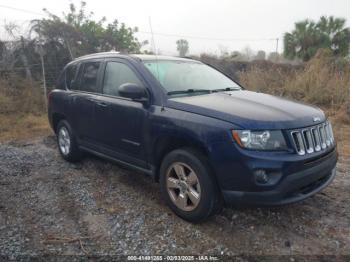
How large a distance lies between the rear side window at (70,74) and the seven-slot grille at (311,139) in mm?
3493

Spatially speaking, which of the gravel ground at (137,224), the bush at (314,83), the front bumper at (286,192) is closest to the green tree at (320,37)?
the bush at (314,83)

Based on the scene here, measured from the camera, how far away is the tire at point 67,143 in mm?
4809

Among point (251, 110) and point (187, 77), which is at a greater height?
point (187, 77)

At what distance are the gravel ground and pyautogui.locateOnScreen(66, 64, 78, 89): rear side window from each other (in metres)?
1.51

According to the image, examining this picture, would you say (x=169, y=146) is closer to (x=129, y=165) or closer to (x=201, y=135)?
(x=201, y=135)

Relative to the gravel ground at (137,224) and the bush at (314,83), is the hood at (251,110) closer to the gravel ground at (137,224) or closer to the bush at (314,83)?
the gravel ground at (137,224)

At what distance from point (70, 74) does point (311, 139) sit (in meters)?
3.74

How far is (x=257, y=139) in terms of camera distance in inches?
104

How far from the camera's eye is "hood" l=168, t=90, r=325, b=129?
267 cm

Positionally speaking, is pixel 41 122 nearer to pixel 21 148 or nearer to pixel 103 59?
pixel 21 148

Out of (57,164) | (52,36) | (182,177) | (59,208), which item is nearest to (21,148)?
(57,164)

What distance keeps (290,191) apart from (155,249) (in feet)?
4.18

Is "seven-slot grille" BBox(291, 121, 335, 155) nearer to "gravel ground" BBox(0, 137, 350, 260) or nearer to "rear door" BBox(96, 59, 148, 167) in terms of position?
"gravel ground" BBox(0, 137, 350, 260)

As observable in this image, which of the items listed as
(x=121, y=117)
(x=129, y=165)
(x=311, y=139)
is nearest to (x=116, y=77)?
(x=121, y=117)
